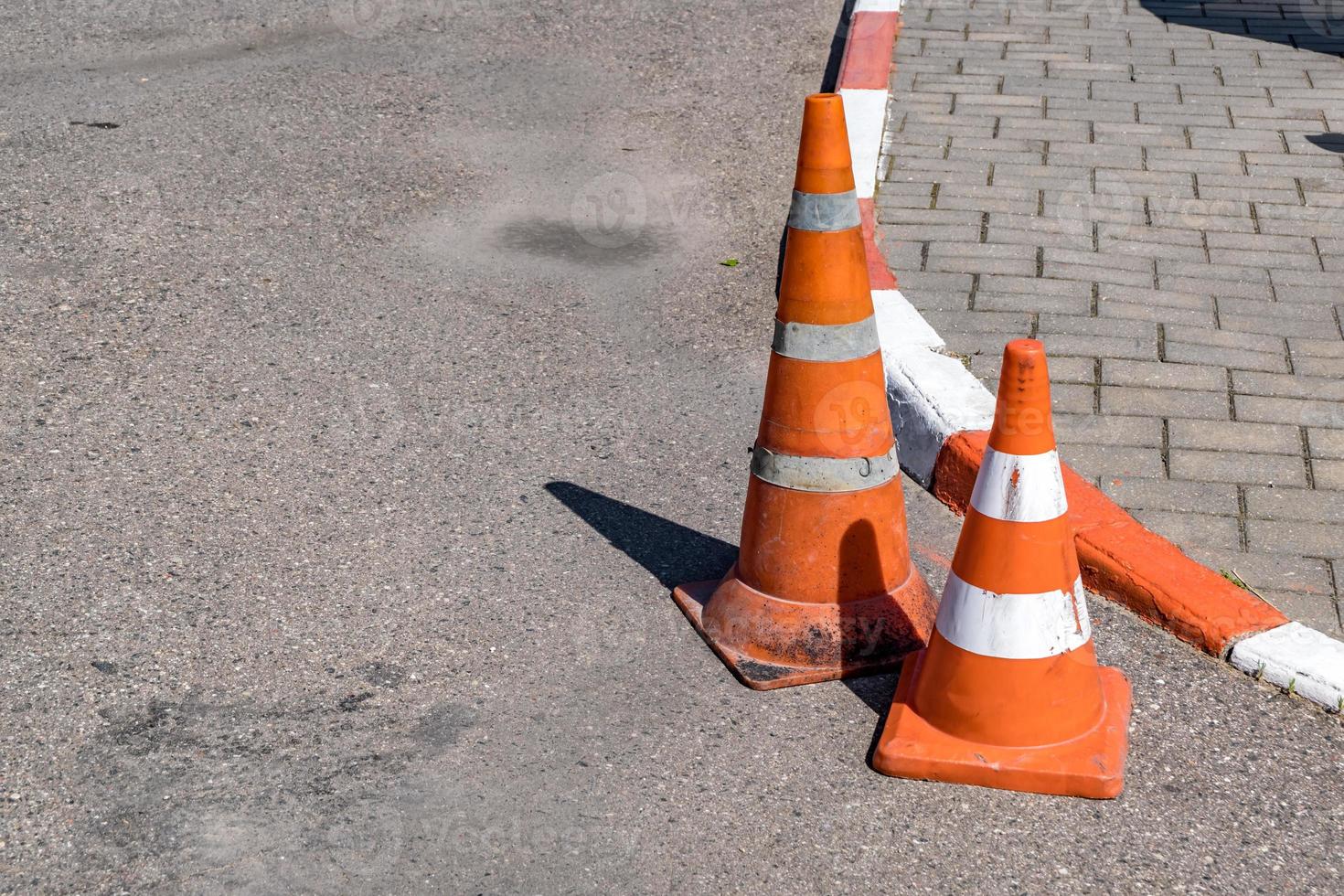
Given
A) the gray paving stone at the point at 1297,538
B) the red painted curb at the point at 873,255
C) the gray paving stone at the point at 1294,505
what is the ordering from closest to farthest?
the gray paving stone at the point at 1297,538
the gray paving stone at the point at 1294,505
the red painted curb at the point at 873,255

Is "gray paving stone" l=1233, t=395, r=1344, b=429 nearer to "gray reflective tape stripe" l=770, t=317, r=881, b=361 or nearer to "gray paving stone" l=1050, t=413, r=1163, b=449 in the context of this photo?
"gray paving stone" l=1050, t=413, r=1163, b=449

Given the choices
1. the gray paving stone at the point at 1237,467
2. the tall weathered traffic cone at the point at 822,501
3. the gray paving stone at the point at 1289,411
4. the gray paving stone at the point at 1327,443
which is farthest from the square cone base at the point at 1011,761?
the gray paving stone at the point at 1289,411

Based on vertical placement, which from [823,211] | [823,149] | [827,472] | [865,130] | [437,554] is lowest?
[437,554]

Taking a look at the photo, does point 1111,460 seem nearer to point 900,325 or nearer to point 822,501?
point 900,325

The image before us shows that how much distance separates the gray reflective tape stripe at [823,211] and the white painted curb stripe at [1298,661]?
141 centimetres

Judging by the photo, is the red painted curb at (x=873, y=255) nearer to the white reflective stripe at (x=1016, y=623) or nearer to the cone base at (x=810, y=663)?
the cone base at (x=810, y=663)

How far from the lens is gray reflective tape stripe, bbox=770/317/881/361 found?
10.6ft

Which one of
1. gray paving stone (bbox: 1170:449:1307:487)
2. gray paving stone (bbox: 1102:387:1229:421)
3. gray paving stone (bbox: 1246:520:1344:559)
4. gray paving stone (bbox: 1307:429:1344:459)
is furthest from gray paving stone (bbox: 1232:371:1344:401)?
gray paving stone (bbox: 1246:520:1344:559)

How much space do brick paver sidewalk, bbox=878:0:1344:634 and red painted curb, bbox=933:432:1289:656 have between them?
172mm

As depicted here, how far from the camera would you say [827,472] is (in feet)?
11.0

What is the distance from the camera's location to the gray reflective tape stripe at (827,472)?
335 cm

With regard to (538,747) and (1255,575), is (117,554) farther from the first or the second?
(1255,575)

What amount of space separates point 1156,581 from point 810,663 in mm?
931

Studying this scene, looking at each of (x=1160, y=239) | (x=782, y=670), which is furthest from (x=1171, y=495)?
(x=1160, y=239)
